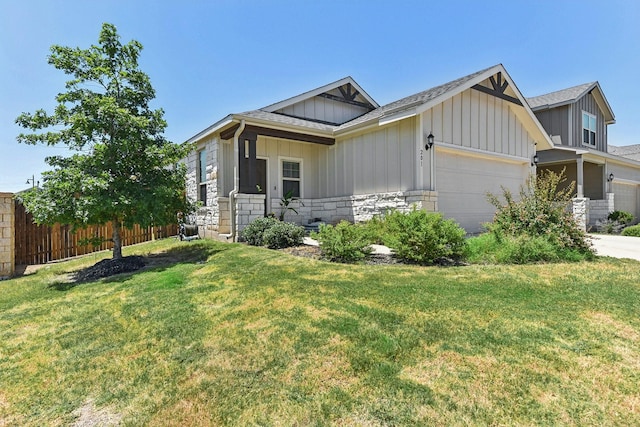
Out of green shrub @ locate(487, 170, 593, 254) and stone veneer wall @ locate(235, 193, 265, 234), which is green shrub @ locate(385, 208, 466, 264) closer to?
green shrub @ locate(487, 170, 593, 254)

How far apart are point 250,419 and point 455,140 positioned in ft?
32.0

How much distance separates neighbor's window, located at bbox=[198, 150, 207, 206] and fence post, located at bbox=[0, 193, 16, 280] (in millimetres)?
5045

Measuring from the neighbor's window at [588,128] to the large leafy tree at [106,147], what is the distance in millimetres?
19057

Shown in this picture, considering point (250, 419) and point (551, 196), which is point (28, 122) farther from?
point (551, 196)

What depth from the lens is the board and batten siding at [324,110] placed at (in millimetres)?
12784

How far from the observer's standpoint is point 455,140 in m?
9.83

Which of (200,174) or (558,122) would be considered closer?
(200,174)

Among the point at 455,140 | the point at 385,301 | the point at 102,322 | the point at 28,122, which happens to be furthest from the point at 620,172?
the point at 28,122

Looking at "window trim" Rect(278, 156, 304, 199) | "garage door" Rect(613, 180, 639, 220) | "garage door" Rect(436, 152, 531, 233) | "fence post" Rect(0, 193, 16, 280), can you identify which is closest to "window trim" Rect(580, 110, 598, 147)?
"garage door" Rect(613, 180, 639, 220)

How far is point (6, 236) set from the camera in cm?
732

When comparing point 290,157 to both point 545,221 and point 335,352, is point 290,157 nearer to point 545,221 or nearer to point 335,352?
point 545,221

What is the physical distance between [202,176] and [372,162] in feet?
20.5

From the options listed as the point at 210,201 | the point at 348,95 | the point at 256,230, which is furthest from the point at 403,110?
the point at 210,201

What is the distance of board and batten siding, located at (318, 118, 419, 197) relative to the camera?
916 centimetres
